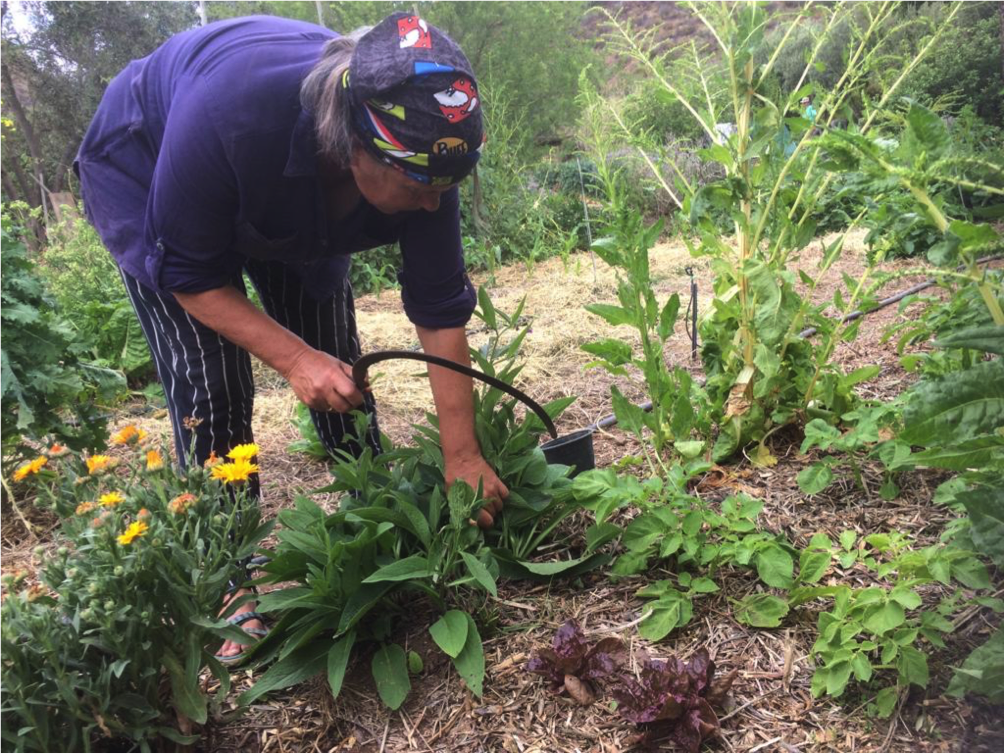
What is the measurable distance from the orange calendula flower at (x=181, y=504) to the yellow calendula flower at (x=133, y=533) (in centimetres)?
6

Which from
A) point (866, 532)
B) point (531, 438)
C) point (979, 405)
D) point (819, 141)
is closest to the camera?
point (979, 405)

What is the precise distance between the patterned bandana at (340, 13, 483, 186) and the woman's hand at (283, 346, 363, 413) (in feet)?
1.63

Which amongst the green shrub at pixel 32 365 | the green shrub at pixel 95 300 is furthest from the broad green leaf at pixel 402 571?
the green shrub at pixel 95 300

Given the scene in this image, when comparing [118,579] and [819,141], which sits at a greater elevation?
[819,141]

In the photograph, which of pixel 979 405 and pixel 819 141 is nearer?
pixel 979 405

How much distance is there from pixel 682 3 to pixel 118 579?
213 cm

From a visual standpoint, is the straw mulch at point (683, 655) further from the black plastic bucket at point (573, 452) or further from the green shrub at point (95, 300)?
the green shrub at point (95, 300)

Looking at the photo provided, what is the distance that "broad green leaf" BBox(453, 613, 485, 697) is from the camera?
1.54m

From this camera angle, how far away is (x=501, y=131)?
731cm

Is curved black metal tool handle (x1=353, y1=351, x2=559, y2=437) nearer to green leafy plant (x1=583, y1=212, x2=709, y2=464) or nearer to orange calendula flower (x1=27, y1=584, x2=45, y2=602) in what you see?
green leafy plant (x1=583, y1=212, x2=709, y2=464)

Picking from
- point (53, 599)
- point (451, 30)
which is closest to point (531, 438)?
point (53, 599)

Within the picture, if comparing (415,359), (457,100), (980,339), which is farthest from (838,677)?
(457,100)

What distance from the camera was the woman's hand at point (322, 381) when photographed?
66.6 inches

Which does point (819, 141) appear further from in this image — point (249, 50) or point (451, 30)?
point (451, 30)
